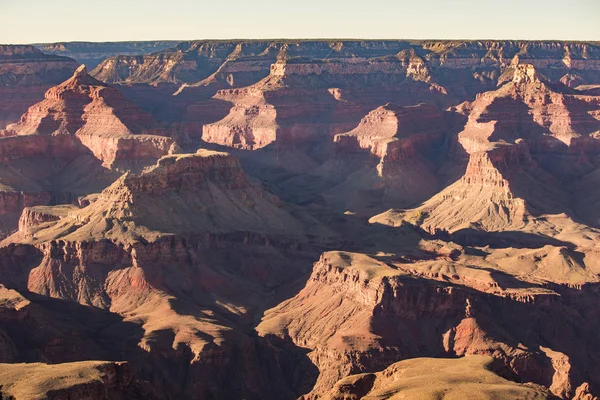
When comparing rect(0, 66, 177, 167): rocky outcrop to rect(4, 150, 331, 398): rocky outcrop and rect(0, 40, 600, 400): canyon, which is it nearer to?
rect(0, 40, 600, 400): canyon

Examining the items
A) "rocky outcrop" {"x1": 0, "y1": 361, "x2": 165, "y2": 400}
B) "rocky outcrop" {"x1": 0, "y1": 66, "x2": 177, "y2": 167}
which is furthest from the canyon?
"rocky outcrop" {"x1": 0, "y1": 66, "x2": 177, "y2": 167}

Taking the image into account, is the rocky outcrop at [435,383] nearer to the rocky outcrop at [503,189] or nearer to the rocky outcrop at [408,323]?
the rocky outcrop at [408,323]

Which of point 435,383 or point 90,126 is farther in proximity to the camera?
point 90,126

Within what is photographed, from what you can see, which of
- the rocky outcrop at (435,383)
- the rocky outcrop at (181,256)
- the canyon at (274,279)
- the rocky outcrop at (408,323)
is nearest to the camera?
the rocky outcrop at (435,383)

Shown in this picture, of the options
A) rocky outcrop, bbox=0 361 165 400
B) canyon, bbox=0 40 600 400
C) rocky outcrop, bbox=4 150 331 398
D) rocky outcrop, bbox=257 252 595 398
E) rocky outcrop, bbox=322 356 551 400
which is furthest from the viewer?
rocky outcrop, bbox=4 150 331 398

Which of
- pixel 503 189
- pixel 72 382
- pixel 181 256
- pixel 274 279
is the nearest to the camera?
pixel 72 382

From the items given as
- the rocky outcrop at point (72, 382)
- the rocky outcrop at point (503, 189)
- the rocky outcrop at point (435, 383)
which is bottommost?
the rocky outcrop at point (72, 382)

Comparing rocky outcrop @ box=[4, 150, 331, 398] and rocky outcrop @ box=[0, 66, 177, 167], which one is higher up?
rocky outcrop @ box=[0, 66, 177, 167]

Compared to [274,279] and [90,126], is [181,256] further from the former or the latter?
[90,126]

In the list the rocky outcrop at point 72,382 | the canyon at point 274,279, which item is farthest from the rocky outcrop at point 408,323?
the rocky outcrop at point 72,382

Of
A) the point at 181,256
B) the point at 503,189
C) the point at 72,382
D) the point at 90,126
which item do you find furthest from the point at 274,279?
the point at 90,126

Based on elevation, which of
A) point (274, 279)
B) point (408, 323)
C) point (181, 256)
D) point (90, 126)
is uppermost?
point (90, 126)

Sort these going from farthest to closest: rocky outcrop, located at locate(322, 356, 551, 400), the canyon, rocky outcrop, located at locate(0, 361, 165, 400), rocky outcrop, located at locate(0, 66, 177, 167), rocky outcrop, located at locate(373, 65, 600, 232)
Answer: rocky outcrop, located at locate(0, 66, 177, 167), rocky outcrop, located at locate(373, 65, 600, 232), the canyon, rocky outcrop, located at locate(322, 356, 551, 400), rocky outcrop, located at locate(0, 361, 165, 400)
